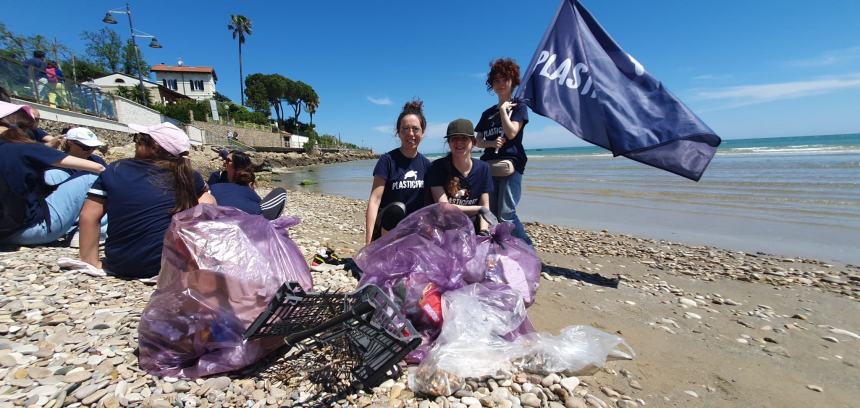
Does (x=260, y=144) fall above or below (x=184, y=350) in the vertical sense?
above

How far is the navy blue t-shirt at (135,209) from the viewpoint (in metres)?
2.62

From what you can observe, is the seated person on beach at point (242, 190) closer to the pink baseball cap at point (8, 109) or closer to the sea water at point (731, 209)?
the pink baseball cap at point (8, 109)

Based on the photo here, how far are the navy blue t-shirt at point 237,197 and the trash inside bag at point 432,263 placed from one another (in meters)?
1.19

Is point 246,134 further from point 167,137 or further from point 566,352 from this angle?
point 566,352

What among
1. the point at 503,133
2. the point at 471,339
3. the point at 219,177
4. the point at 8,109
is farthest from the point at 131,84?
the point at 471,339

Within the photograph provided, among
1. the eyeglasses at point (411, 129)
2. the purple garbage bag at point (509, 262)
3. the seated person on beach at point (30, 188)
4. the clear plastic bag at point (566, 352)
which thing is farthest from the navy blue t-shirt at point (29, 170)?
the clear plastic bag at point (566, 352)

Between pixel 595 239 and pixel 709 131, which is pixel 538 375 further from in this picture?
pixel 595 239

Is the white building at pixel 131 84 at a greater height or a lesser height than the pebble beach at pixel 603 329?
greater

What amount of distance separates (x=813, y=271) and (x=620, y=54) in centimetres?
403

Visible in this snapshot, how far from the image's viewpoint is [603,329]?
9.92 ft

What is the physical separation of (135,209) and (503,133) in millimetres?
3245

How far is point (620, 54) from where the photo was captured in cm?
424

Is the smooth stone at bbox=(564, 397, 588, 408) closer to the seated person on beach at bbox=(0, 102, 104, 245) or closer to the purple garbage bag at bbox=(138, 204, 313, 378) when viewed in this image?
the purple garbage bag at bbox=(138, 204, 313, 378)

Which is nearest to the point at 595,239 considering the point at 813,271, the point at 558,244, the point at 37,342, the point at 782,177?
the point at 558,244
